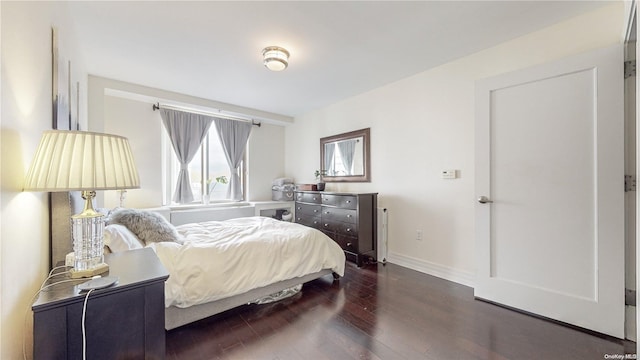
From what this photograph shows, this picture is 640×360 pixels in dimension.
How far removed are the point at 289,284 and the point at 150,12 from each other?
2601mm

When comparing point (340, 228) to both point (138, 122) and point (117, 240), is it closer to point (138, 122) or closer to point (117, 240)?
Answer: point (117, 240)

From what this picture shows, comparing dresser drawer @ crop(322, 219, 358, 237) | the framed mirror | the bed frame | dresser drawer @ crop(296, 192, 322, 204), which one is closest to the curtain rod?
the framed mirror

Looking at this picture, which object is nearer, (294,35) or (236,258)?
(236,258)

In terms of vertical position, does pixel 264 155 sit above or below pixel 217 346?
above

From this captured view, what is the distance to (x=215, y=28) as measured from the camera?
2174 millimetres

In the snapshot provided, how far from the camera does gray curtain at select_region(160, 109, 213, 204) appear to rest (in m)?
4.04

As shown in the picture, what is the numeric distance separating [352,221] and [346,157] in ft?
3.93

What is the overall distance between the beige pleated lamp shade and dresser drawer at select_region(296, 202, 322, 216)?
301cm

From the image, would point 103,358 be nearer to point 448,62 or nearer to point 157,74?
point 157,74

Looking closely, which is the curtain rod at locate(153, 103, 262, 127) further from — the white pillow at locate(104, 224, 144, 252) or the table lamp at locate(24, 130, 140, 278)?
the table lamp at locate(24, 130, 140, 278)

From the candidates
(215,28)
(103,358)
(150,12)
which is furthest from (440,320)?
(150,12)

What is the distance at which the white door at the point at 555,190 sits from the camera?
5.95 feet

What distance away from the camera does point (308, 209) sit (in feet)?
13.6

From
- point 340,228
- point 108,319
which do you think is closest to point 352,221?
point 340,228
